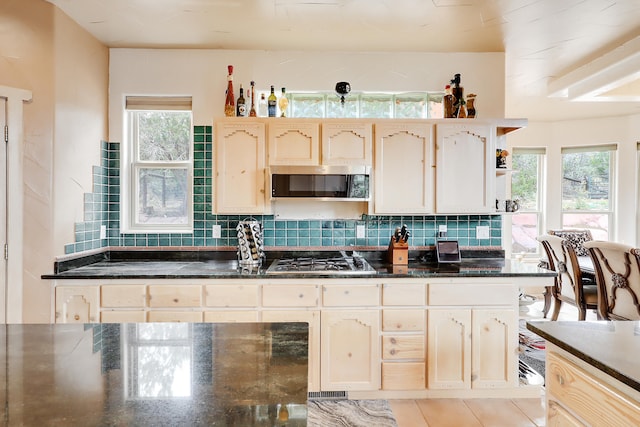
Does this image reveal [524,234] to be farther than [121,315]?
Yes

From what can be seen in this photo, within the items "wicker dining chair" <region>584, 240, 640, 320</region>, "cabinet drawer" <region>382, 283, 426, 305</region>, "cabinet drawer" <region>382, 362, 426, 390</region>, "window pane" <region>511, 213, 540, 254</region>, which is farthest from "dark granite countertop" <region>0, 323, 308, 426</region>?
"window pane" <region>511, 213, 540, 254</region>

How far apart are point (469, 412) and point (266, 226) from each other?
196 centimetres

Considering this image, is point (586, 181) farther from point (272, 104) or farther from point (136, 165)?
point (136, 165)

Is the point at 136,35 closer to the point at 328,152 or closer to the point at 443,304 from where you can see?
the point at 328,152

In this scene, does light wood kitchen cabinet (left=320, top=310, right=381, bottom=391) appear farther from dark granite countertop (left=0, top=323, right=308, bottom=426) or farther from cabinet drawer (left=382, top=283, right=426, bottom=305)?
dark granite countertop (left=0, top=323, right=308, bottom=426)

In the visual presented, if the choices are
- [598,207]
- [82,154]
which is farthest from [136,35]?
[598,207]

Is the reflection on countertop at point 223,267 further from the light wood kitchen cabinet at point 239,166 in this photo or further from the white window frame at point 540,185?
the white window frame at point 540,185

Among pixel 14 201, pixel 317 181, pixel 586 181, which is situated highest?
pixel 586 181

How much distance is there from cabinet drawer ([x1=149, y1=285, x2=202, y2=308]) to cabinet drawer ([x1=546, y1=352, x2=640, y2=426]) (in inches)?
79.6

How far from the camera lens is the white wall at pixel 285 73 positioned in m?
3.11

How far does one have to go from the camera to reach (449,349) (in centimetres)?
258

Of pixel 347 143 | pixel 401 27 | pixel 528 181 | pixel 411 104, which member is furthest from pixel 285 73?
pixel 528 181

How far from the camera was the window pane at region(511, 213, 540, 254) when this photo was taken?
18.5 feet

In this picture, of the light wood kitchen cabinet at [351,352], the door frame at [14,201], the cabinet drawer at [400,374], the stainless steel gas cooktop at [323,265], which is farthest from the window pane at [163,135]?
the cabinet drawer at [400,374]
